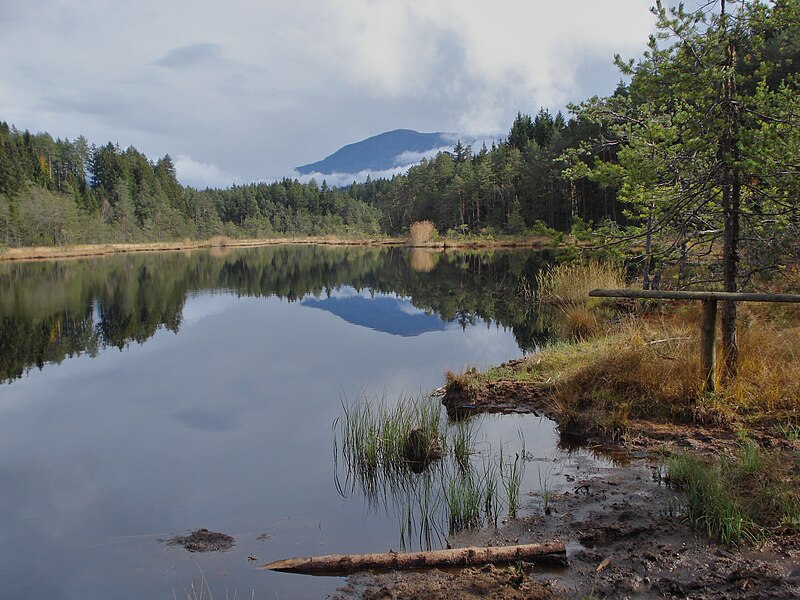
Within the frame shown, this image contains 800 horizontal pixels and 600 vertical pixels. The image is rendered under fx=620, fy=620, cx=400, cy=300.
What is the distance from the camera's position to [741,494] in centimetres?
471

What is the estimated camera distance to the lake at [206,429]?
16.7ft

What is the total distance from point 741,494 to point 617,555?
1.20 m

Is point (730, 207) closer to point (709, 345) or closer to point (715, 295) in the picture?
point (715, 295)

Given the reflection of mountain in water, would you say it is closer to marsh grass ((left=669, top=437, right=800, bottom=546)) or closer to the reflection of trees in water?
the reflection of trees in water

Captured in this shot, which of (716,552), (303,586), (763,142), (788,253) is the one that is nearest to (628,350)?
(788,253)

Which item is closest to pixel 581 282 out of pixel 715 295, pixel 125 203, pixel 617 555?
pixel 715 295

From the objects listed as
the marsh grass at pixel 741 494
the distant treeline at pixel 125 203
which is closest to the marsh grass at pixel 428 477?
the marsh grass at pixel 741 494

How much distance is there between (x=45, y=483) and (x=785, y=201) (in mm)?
8885

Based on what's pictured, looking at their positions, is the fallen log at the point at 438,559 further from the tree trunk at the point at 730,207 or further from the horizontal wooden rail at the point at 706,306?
the tree trunk at the point at 730,207

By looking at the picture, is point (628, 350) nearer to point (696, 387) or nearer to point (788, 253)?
point (696, 387)

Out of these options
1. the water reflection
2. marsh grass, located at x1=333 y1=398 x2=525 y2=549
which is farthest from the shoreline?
marsh grass, located at x1=333 y1=398 x2=525 y2=549

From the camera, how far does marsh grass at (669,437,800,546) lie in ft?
14.1

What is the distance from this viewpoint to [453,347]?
47.2 ft

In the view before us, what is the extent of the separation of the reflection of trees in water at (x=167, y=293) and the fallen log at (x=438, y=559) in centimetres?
976
